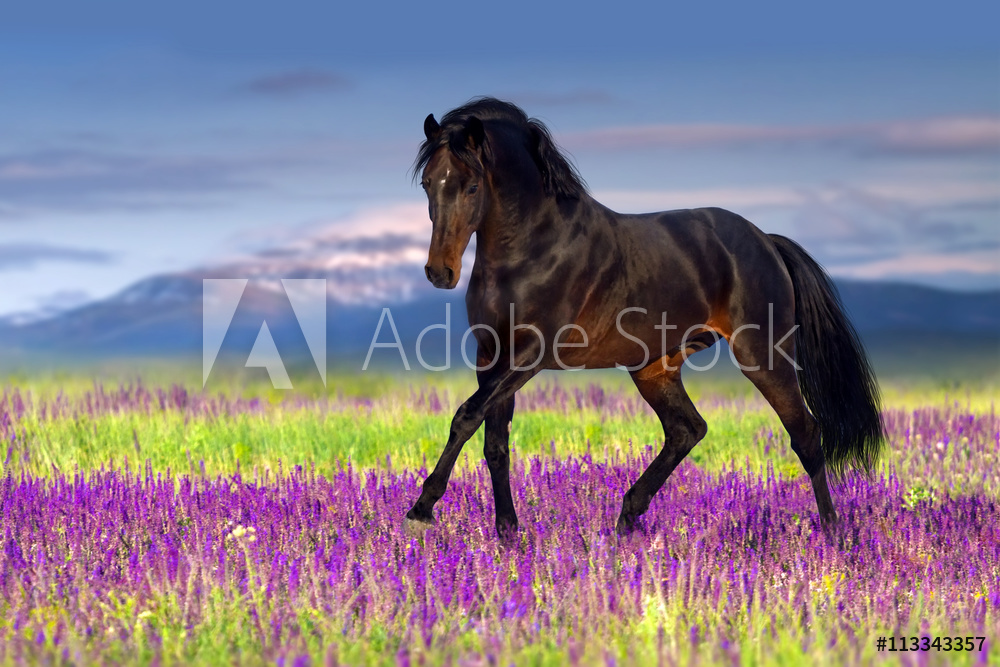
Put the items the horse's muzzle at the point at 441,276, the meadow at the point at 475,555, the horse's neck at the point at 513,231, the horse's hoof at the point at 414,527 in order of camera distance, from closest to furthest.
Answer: the meadow at the point at 475,555 < the horse's muzzle at the point at 441,276 < the horse's hoof at the point at 414,527 < the horse's neck at the point at 513,231

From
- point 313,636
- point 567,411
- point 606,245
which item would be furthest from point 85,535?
point 567,411

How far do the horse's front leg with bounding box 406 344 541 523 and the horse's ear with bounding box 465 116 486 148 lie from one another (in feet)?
3.52

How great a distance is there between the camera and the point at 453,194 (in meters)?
5.31

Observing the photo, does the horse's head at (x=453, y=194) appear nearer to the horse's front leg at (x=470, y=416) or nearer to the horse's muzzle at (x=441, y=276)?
the horse's muzzle at (x=441, y=276)

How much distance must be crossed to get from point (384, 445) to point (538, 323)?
3559 mm

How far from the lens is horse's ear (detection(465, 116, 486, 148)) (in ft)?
17.3

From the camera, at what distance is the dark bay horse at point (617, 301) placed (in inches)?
215

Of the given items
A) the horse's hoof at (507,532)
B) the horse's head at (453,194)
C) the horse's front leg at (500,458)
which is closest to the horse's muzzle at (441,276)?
the horse's head at (453,194)

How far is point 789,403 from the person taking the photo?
674 cm

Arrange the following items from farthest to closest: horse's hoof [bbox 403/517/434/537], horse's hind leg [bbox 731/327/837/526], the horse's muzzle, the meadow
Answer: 1. horse's hind leg [bbox 731/327/837/526]
2. horse's hoof [bbox 403/517/434/537]
3. the horse's muzzle
4. the meadow

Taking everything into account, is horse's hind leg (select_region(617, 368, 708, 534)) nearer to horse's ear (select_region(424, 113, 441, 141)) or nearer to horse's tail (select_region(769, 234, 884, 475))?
horse's tail (select_region(769, 234, 884, 475))

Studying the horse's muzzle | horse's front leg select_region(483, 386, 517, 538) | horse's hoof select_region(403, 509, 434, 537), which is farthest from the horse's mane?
horse's hoof select_region(403, 509, 434, 537)

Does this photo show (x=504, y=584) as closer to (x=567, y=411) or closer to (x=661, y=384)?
(x=661, y=384)

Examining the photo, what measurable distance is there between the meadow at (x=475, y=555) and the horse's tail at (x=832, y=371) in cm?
29
